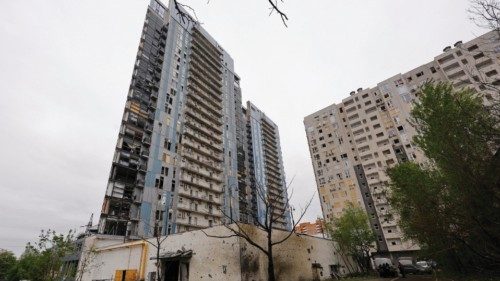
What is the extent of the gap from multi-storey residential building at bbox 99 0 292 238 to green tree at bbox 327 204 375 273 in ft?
47.4

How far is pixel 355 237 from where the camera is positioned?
3659 centimetres

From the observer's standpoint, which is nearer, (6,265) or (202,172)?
(202,172)

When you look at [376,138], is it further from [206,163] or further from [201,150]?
[201,150]

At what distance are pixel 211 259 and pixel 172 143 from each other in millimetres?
33201

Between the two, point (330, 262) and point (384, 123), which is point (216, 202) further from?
point (384, 123)

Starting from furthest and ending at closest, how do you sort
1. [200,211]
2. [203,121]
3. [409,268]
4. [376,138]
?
[376,138] → [203,121] → [200,211] → [409,268]

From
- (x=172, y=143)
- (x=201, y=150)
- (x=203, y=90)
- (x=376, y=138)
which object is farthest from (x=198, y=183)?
(x=376, y=138)

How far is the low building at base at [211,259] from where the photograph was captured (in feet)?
61.9

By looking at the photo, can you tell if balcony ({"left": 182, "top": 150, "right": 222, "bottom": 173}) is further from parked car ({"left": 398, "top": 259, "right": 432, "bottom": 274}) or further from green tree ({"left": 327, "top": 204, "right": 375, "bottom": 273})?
parked car ({"left": 398, "top": 259, "right": 432, "bottom": 274})

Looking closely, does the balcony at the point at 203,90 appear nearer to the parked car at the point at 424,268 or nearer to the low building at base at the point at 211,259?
the low building at base at the point at 211,259

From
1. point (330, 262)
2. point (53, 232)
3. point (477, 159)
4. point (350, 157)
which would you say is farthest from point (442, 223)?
point (350, 157)

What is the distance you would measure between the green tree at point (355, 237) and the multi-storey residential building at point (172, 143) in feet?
47.4

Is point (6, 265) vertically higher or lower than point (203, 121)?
lower

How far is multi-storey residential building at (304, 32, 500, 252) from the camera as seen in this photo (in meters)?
55.4
